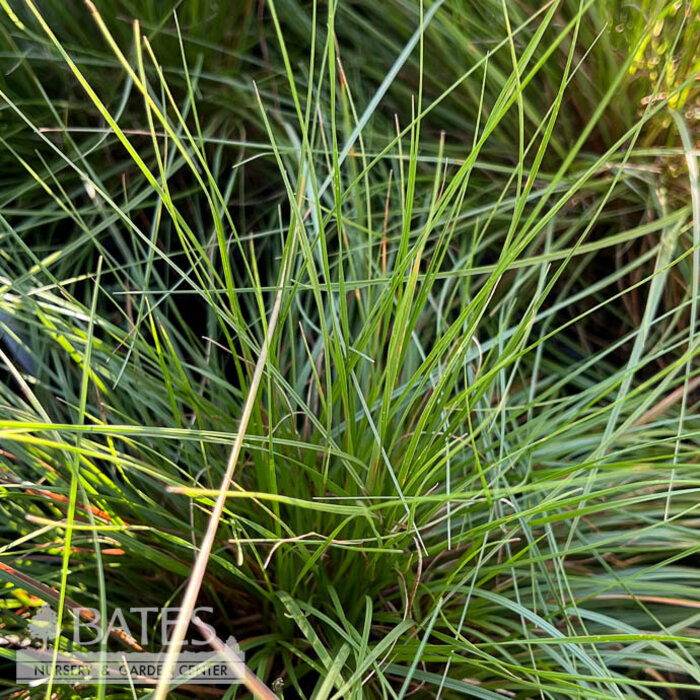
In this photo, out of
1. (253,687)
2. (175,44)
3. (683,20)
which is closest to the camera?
(253,687)

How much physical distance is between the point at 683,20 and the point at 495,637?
1.87 ft

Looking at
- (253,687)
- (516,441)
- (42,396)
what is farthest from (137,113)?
(253,687)

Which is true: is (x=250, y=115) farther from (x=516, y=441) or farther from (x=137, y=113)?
(x=516, y=441)

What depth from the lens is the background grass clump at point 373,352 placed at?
1.60 feet

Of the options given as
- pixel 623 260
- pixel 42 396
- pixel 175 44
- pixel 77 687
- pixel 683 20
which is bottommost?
pixel 77 687

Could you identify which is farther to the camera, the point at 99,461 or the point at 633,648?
the point at 99,461

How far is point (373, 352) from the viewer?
0.63 meters

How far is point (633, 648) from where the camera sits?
0.54 metres

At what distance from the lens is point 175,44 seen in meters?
0.77

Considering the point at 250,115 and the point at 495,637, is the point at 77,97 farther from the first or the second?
the point at 495,637

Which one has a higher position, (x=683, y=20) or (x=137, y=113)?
(x=683, y=20)

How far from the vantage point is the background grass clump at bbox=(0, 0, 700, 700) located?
1.60 feet

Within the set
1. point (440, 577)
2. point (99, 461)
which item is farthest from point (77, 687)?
point (440, 577)

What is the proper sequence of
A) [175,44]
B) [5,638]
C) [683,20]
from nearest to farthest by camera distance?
[5,638], [683,20], [175,44]
